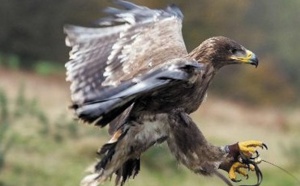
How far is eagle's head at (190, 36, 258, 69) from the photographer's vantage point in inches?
295

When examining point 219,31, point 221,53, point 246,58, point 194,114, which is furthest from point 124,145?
point 219,31

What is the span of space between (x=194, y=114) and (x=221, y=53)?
58.1 ft

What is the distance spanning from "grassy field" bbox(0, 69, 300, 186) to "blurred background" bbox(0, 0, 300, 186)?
2cm

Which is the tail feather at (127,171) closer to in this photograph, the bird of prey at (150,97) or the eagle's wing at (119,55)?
the bird of prey at (150,97)

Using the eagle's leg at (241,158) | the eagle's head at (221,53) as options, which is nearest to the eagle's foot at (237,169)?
the eagle's leg at (241,158)

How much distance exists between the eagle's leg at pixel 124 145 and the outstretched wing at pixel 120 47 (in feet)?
1.10

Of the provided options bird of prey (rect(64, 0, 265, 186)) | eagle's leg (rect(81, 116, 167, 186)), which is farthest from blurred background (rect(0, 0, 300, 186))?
eagle's leg (rect(81, 116, 167, 186))

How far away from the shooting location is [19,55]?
1203 inches

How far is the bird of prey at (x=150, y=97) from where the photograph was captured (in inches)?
266

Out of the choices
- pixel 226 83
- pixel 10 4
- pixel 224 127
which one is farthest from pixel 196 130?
pixel 226 83

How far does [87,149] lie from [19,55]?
13665mm

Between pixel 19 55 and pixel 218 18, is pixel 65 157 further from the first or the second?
pixel 218 18

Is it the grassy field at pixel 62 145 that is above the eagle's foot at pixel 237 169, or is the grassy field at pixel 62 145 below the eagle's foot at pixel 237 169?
above

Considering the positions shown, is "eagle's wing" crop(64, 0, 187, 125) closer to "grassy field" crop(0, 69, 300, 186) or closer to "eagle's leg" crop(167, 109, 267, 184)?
"eagle's leg" crop(167, 109, 267, 184)
